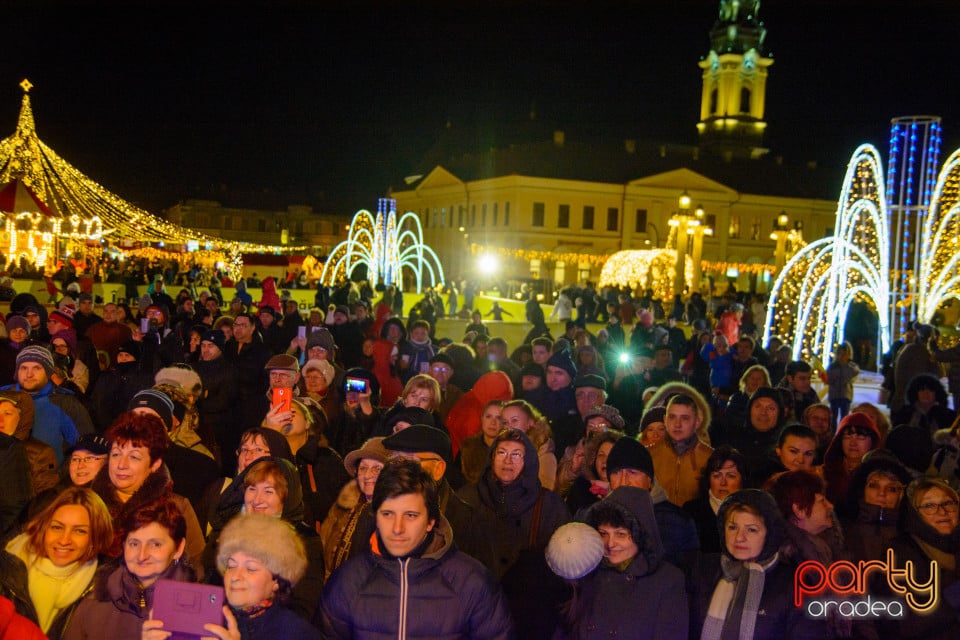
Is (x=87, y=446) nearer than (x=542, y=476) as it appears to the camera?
Yes

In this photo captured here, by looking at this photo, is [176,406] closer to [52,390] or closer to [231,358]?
[52,390]

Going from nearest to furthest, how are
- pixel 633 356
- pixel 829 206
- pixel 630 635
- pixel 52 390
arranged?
pixel 630 635
pixel 52 390
pixel 633 356
pixel 829 206

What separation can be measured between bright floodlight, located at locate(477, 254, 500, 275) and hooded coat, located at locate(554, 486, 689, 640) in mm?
50169

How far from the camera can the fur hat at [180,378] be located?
5.83m

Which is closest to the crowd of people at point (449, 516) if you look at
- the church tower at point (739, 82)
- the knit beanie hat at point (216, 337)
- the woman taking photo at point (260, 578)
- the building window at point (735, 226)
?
the woman taking photo at point (260, 578)

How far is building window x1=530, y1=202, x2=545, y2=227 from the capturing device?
196ft

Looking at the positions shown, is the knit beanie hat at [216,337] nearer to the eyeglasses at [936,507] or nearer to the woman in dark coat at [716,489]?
the woman in dark coat at [716,489]

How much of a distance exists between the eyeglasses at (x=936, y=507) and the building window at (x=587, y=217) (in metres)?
57.8

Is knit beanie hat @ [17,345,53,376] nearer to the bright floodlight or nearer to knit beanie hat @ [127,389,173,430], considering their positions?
knit beanie hat @ [127,389,173,430]

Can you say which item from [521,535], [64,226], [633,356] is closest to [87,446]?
[521,535]

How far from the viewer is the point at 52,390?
569 centimetres

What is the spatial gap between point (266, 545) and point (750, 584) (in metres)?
1.93

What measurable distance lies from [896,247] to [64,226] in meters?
28.1

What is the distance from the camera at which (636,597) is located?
3367 millimetres
